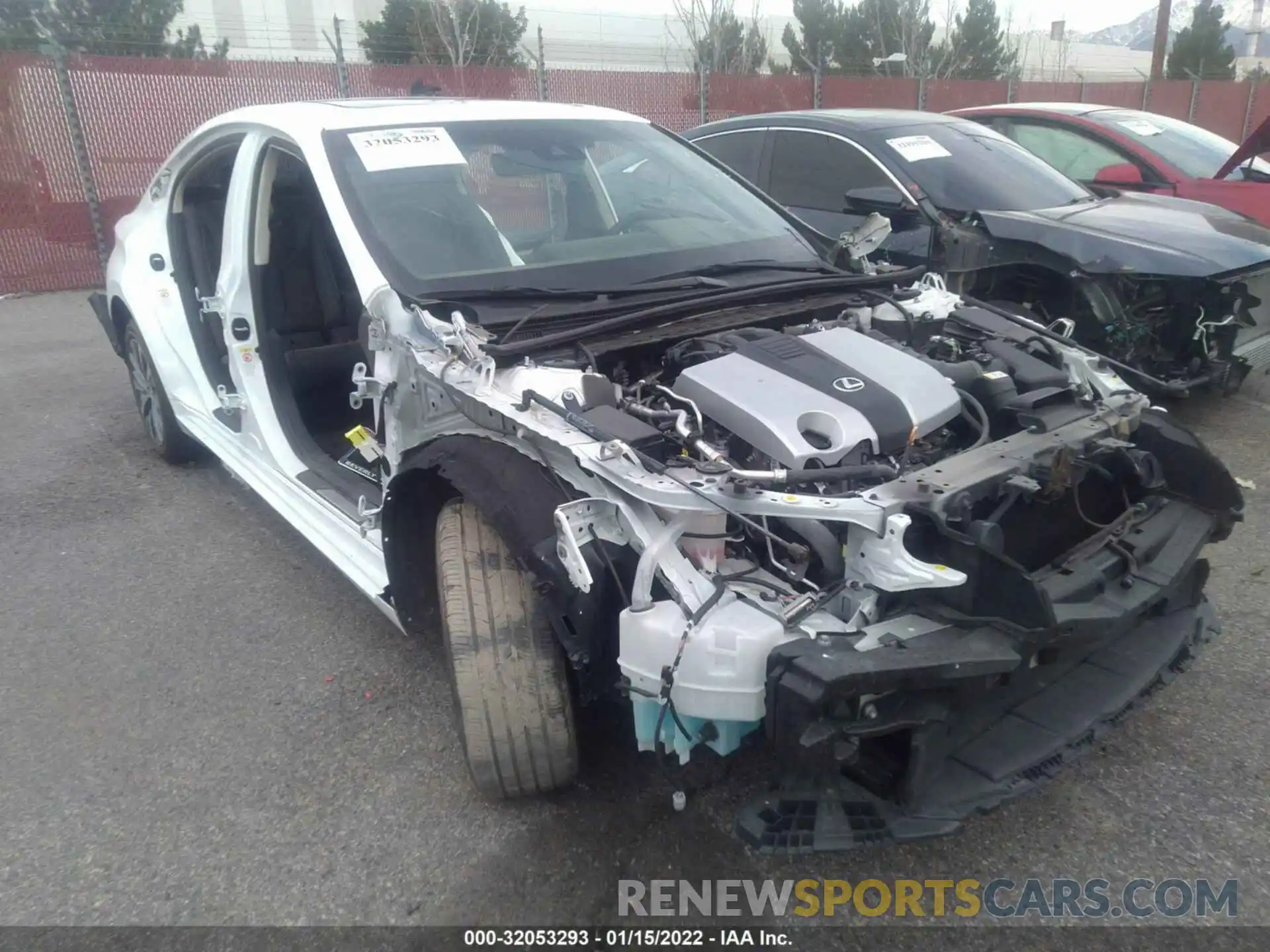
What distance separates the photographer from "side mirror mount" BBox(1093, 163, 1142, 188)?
643cm

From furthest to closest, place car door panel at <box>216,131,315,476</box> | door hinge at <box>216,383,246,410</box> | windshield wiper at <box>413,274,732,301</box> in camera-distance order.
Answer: door hinge at <box>216,383,246,410</box> → car door panel at <box>216,131,315,476</box> → windshield wiper at <box>413,274,732,301</box>

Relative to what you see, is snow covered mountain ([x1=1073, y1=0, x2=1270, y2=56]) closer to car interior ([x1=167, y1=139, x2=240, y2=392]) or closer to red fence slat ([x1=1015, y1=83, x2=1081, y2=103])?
red fence slat ([x1=1015, y1=83, x2=1081, y2=103])

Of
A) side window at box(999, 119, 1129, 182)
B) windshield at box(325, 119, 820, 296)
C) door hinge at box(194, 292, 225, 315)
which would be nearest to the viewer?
windshield at box(325, 119, 820, 296)

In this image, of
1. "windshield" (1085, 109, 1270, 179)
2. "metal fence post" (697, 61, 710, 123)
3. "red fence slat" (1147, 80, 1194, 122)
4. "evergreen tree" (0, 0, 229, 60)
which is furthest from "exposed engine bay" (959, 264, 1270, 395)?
"red fence slat" (1147, 80, 1194, 122)

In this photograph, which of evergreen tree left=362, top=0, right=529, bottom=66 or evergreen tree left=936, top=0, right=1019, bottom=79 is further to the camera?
evergreen tree left=936, top=0, right=1019, bottom=79

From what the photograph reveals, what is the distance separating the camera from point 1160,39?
21672mm

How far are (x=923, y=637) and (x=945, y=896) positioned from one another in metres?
0.74

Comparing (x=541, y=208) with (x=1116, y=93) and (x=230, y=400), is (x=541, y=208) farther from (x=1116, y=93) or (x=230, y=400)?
(x=1116, y=93)

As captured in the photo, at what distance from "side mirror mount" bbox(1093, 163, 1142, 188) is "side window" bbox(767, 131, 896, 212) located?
2.20 m

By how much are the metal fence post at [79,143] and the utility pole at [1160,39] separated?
65.6 ft

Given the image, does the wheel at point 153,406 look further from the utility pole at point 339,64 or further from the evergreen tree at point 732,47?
the evergreen tree at point 732,47

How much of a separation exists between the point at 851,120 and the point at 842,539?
444cm

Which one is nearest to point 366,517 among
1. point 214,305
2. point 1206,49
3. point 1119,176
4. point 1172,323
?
point 214,305

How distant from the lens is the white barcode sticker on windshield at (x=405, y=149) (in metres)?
3.06
